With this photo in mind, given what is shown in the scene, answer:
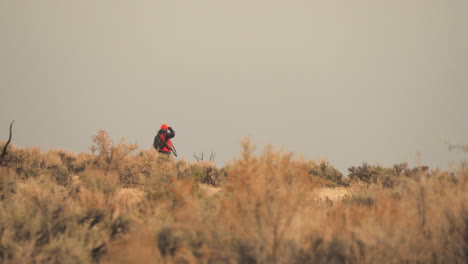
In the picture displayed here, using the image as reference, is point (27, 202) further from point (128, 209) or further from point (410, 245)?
point (410, 245)

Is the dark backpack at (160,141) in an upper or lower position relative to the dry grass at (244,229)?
upper

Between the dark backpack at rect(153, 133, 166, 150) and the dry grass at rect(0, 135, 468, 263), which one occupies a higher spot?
the dark backpack at rect(153, 133, 166, 150)

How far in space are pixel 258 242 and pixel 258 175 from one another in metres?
0.74

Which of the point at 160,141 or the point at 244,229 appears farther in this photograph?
the point at 160,141

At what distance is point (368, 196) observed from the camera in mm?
7773

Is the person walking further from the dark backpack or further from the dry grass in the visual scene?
the dry grass

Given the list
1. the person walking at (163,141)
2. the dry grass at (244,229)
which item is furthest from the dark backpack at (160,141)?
the dry grass at (244,229)

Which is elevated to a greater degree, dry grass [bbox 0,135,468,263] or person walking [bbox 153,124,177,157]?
person walking [bbox 153,124,177,157]

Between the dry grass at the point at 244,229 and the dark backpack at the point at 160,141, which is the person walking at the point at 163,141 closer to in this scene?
the dark backpack at the point at 160,141

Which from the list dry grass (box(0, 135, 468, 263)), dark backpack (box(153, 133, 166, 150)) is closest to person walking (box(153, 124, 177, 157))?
dark backpack (box(153, 133, 166, 150))

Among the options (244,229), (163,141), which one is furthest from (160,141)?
(244,229)

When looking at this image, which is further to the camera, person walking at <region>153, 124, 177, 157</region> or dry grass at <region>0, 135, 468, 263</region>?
person walking at <region>153, 124, 177, 157</region>

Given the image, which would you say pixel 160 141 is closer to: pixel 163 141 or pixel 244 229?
pixel 163 141

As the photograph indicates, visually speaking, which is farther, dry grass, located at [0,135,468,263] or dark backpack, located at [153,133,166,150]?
dark backpack, located at [153,133,166,150]
